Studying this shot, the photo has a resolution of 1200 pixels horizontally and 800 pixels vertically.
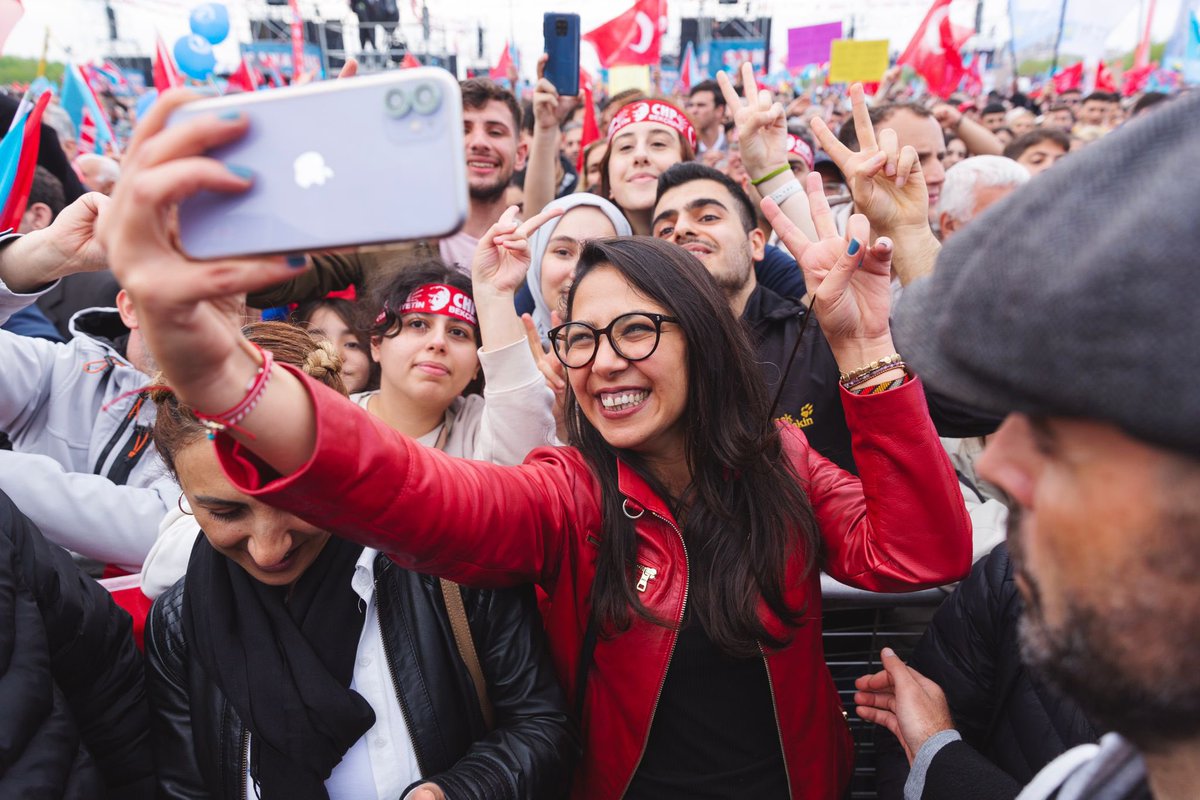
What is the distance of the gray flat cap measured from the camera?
1.98ft

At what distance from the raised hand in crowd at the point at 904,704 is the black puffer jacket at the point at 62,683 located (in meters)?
1.58

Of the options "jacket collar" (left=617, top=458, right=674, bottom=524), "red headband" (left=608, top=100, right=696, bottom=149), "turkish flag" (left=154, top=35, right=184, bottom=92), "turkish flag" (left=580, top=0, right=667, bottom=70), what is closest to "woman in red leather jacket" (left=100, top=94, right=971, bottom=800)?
"jacket collar" (left=617, top=458, right=674, bottom=524)

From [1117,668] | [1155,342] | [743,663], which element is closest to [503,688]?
[743,663]

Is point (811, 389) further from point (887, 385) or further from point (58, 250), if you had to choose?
point (58, 250)

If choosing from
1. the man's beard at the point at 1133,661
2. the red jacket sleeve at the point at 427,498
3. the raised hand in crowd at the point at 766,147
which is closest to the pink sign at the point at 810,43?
the raised hand in crowd at the point at 766,147

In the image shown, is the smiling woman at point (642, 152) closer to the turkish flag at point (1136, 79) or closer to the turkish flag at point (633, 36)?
the turkish flag at point (633, 36)

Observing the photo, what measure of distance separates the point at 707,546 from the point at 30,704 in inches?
50.6

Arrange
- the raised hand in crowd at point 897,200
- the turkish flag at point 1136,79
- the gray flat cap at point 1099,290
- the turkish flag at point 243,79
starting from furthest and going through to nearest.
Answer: the turkish flag at point 1136,79 < the turkish flag at point 243,79 < the raised hand in crowd at point 897,200 < the gray flat cap at point 1099,290

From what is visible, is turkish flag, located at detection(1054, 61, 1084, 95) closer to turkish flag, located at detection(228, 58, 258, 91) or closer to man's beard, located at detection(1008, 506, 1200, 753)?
turkish flag, located at detection(228, 58, 258, 91)

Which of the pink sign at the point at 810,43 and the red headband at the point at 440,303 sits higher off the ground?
A: the pink sign at the point at 810,43

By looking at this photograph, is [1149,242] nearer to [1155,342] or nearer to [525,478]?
[1155,342]

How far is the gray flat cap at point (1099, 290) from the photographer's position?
1.98 ft

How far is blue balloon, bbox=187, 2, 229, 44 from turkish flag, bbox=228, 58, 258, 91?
2.82 meters

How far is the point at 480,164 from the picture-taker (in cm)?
389
